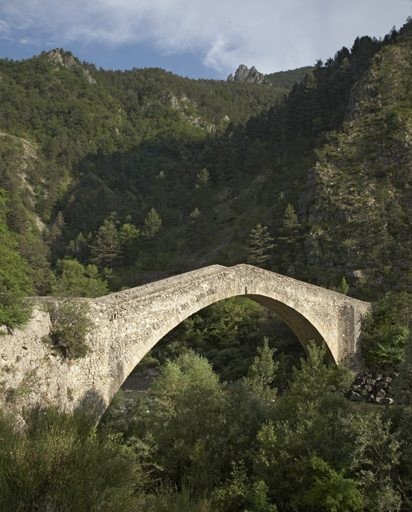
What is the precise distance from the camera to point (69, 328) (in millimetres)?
8898

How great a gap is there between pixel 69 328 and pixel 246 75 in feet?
615

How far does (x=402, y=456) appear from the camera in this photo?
725 centimetres

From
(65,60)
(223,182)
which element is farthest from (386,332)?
(65,60)

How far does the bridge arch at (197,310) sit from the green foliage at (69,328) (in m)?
0.40

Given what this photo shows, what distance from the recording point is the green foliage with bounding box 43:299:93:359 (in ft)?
28.9

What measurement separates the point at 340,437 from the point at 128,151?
285ft

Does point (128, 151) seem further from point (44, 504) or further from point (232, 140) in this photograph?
point (44, 504)

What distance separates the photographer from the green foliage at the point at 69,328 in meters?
8.80

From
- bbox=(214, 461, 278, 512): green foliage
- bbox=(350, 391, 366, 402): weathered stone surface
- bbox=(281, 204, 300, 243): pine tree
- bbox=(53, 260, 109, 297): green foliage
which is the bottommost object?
bbox=(214, 461, 278, 512): green foliage

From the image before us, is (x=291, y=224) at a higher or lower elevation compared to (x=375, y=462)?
higher

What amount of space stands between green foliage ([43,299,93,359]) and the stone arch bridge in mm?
248

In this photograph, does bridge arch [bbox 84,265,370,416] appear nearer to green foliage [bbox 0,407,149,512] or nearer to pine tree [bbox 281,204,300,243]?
green foliage [bbox 0,407,149,512]

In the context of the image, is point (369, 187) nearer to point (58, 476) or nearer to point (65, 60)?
point (58, 476)

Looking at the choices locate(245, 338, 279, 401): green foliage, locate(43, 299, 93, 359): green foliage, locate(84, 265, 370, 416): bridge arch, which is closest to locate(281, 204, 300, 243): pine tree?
locate(84, 265, 370, 416): bridge arch
